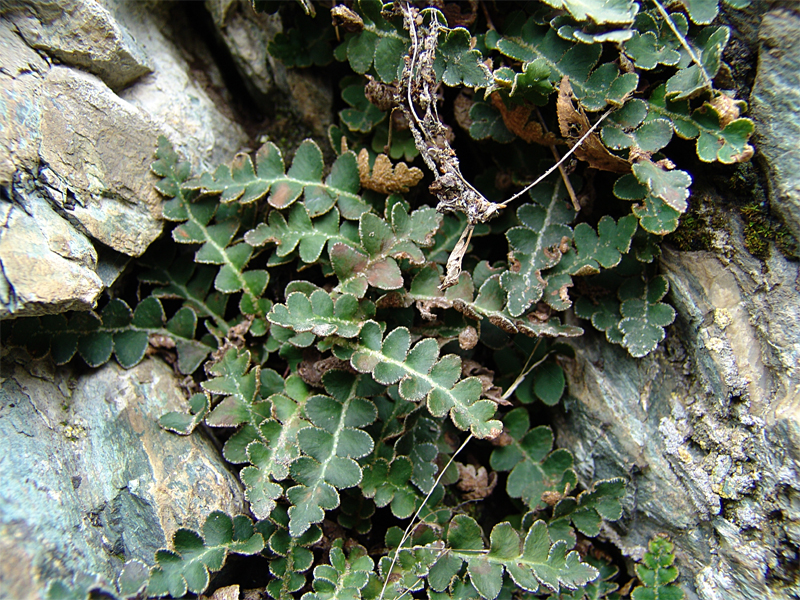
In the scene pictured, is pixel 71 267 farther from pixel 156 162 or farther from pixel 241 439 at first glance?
pixel 241 439

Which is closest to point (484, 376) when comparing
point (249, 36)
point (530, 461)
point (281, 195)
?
point (530, 461)

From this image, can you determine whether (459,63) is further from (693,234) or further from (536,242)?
(693,234)

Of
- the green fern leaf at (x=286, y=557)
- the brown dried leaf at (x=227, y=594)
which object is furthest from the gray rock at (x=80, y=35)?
the brown dried leaf at (x=227, y=594)

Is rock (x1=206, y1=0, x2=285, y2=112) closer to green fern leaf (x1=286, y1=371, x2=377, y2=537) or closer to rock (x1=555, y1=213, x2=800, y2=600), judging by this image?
green fern leaf (x1=286, y1=371, x2=377, y2=537)

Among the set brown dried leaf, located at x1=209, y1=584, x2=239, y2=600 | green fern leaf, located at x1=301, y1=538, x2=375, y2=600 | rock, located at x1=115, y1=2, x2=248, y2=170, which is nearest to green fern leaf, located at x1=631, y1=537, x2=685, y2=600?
green fern leaf, located at x1=301, y1=538, x2=375, y2=600

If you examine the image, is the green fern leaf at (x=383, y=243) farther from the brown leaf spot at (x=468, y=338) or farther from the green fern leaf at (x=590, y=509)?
the green fern leaf at (x=590, y=509)

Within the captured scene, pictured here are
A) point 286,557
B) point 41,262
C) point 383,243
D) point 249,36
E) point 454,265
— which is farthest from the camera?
point 249,36
